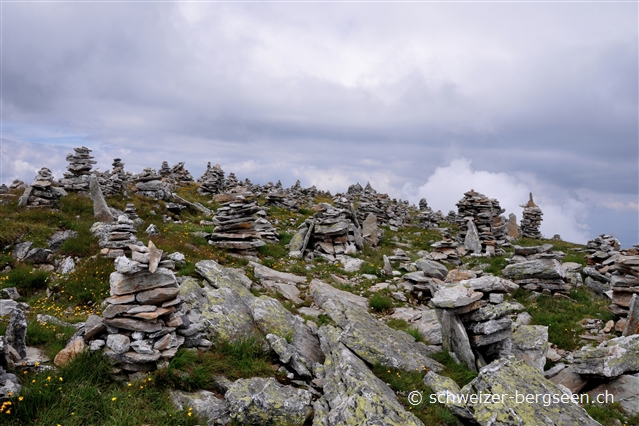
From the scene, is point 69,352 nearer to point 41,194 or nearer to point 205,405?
point 205,405

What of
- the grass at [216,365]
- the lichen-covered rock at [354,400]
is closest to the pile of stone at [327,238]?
the grass at [216,365]

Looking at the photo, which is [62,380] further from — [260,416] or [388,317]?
[388,317]

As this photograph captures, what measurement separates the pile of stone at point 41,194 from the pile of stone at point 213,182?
2085 cm

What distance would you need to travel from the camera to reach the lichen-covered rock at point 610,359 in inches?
433

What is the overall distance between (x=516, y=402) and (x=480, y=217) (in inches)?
1115

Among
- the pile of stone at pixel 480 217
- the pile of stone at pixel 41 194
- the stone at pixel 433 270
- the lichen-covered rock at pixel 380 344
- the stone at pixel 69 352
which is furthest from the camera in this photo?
the pile of stone at pixel 480 217

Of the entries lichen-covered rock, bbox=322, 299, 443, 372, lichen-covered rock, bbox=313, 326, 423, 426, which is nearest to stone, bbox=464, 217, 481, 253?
lichen-covered rock, bbox=322, 299, 443, 372

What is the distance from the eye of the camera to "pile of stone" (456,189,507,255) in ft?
110

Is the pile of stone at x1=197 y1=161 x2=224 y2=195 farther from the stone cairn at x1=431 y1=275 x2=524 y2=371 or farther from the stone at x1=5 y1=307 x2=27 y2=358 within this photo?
the stone cairn at x1=431 y1=275 x2=524 y2=371

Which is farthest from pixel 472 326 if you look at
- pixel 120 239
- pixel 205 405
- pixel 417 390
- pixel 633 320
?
pixel 120 239

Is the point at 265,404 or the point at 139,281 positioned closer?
the point at 265,404

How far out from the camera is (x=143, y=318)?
32.3 ft

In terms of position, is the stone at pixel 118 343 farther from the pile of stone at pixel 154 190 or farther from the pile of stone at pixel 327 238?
the pile of stone at pixel 154 190

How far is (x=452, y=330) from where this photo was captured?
12047 millimetres
